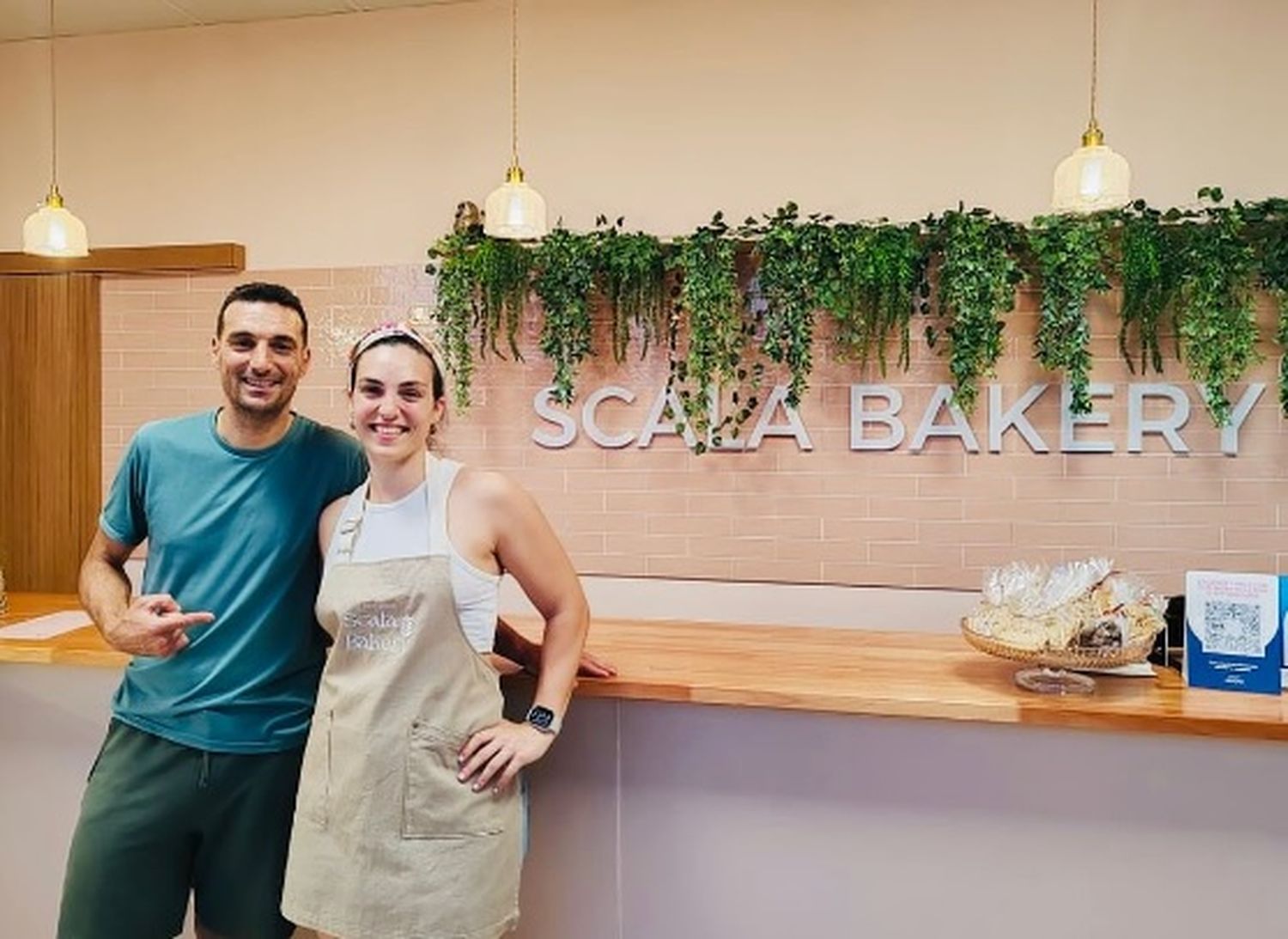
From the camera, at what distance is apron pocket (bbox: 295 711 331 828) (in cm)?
155

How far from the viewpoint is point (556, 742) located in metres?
2.05

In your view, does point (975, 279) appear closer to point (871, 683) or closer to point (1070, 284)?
point (1070, 284)

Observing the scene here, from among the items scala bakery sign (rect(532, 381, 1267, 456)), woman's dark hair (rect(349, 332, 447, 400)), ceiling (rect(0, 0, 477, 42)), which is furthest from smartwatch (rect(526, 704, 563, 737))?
ceiling (rect(0, 0, 477, 42))

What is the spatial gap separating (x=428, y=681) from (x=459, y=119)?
285 cm

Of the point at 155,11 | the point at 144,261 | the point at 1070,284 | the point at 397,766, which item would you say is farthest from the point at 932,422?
the point at 155,11

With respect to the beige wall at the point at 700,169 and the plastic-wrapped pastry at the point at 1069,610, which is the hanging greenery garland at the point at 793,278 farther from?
the plastic-wrapped pastry at the point at 1069,610

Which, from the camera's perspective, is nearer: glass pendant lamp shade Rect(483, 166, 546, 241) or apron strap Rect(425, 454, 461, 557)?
apron strap Rect(425, 454, 461, 557)

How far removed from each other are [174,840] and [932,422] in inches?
106

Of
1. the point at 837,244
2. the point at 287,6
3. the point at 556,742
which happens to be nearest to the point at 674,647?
the point at 556,742

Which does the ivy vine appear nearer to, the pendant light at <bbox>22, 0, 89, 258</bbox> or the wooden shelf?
the wooden shelf

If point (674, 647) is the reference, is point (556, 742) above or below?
below

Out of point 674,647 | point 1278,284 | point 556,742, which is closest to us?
point 556,742

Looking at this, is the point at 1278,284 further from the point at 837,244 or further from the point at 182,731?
the point at 182,731

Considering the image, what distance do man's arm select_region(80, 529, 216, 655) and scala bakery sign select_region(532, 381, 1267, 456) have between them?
6.54ft
